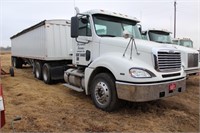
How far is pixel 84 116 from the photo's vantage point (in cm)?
557

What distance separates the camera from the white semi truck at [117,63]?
518 cm

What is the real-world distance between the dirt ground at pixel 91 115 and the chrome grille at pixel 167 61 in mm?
1155

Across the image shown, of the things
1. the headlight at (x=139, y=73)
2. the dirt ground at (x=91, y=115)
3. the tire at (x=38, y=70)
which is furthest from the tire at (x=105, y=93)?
the tire at (x=38, y=70)

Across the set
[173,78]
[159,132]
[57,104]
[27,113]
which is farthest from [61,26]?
[159,132]

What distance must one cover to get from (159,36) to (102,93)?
6.21 meters

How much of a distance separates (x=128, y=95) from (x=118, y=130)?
2.74 ft

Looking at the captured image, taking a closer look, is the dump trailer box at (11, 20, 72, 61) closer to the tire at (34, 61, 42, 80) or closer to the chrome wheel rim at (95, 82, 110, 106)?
the tire at (34, 61, 42, 80)

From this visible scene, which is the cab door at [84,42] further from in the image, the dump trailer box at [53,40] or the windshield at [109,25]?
the dump trailer box at [53,40]

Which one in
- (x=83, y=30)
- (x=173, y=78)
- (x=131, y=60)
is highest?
(x=83, y=30)

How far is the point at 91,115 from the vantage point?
5637 mm

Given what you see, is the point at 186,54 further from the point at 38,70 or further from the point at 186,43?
the point at 38,70

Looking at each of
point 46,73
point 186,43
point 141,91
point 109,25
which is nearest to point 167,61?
point 141,91

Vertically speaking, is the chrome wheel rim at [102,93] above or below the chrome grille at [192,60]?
below

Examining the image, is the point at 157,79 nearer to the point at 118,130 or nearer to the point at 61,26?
the point at 118,130
